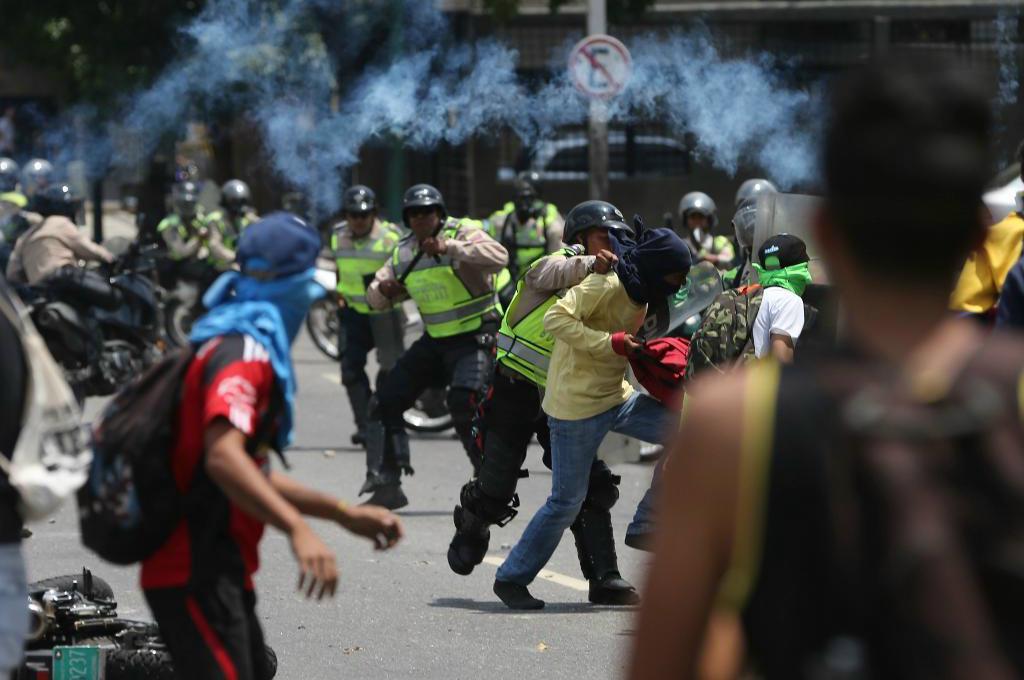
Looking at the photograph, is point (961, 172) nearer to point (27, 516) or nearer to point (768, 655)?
point (768, 655)

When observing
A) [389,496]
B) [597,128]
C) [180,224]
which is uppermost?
[597,128]

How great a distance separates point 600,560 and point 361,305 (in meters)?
4.41

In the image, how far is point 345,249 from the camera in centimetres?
1208

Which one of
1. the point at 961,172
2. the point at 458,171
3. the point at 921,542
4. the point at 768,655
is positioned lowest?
the point at 458,171

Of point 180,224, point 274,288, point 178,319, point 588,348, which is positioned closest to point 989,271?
point 588,348

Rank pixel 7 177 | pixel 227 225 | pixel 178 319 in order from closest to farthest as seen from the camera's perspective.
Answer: pixel 178 319 < pixel 227 225 < pixel 7 177

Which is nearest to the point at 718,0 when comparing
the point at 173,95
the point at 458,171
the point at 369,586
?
the point at 458,171

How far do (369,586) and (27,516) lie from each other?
13.9 feet

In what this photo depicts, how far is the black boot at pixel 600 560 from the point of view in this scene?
7.42 meters

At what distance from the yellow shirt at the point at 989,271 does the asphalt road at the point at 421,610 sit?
1.70m

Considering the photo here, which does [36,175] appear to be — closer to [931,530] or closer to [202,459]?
[202,459]

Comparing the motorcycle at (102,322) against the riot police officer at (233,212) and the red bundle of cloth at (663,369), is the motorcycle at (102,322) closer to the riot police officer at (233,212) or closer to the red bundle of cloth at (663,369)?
the riot police officer at (233,212)

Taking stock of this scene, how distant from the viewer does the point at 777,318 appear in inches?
287

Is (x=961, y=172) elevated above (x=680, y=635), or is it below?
above
